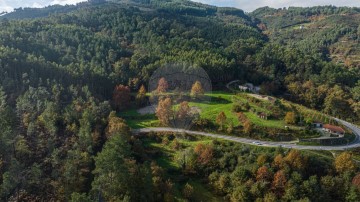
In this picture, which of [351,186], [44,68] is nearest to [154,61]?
[44,68]

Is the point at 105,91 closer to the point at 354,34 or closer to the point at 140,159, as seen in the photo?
the point at 140,159

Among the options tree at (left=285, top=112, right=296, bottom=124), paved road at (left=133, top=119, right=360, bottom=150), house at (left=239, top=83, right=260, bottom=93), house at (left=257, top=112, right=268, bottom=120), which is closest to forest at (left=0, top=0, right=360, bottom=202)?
paved road at (left=133, top=119, right=360, bottom=150)

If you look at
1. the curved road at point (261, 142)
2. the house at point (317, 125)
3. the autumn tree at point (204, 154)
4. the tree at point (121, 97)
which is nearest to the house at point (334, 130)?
the house at point (317, 125)

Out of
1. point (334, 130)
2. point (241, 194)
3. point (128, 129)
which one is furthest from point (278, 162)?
point (128, 129)

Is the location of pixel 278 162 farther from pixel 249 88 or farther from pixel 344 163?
pixel 249 88

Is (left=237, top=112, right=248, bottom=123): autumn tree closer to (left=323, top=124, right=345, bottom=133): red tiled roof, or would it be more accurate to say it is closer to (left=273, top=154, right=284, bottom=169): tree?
(left=273, top=154, right=284, bottom=169): tree

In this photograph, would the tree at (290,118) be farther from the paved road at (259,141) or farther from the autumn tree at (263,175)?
the autumn tree at (263,175)
